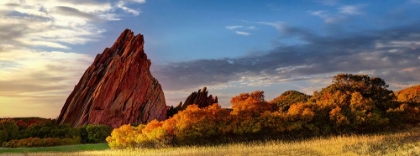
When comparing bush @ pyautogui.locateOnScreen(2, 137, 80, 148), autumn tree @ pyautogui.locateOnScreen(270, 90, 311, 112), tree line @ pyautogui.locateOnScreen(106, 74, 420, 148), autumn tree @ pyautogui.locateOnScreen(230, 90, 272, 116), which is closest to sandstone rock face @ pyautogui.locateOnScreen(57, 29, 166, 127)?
bush @ pyautogui.locateOnScreen(2, 137, 80, 148)

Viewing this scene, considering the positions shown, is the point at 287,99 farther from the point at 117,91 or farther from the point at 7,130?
the point at 7,130

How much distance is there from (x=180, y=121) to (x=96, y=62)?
1344 inches

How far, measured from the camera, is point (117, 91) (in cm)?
6400

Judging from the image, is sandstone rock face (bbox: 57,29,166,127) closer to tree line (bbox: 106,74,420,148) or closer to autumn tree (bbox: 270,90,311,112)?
tree line (bbox: 106,74,420,148)

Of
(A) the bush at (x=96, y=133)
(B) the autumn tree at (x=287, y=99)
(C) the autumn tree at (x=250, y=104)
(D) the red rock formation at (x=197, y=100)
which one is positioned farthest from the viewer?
(D) the red rock formation at (x=197, y=100)

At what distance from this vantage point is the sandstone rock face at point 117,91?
61.1m

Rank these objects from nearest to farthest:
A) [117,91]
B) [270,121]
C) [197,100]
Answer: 1. [270,121]
2. [117,91]
3. [197,100]

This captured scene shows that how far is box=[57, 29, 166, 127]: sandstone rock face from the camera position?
6109 cm

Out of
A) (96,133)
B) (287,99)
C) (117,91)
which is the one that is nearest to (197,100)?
(117,91)

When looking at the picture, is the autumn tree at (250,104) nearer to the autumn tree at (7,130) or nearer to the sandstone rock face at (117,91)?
the autumn tree at (7,130)

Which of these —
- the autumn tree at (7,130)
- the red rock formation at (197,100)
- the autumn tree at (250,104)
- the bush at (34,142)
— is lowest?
the bush at (34,142)

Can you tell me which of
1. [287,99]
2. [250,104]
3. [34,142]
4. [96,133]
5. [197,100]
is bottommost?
[34,142]

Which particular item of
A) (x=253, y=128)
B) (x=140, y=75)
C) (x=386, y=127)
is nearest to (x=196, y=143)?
(x=253, y=128)

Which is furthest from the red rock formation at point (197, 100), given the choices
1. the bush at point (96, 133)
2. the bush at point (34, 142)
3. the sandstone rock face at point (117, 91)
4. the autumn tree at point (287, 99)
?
the bush at point (34, 142)
